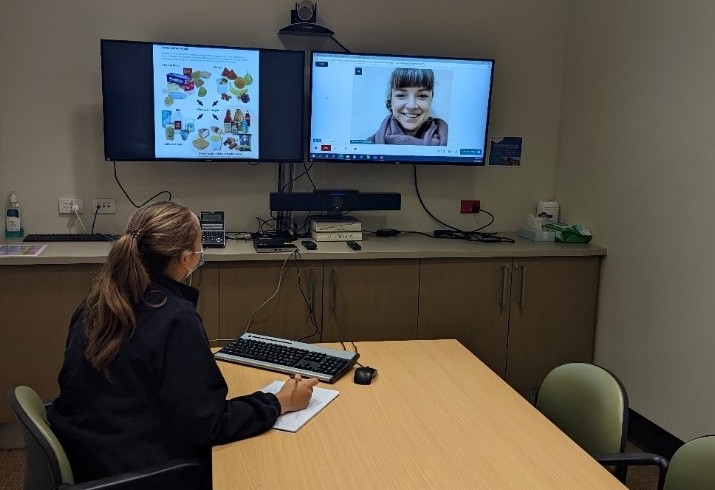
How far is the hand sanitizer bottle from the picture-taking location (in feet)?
11.2

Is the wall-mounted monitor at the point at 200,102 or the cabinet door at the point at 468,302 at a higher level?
the wall-mounted monitor at the point at 200,102

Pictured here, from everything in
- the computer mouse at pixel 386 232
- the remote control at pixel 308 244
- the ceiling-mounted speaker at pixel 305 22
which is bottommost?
the remote control at pixel 308 244

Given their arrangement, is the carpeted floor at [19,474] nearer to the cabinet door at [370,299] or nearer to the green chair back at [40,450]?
the cabinet door at [370,299]

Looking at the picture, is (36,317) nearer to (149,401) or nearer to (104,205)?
(104,205)

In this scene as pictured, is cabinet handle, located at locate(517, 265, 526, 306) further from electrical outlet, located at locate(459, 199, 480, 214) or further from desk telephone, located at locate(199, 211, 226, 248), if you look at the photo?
desk telephone, located at locate(199, 211, 226, 248)

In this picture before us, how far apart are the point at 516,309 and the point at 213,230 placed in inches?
62.8

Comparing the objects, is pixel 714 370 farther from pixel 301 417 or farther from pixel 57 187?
pixel 57 187

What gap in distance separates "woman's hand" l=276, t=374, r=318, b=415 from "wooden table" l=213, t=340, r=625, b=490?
59 millimetres

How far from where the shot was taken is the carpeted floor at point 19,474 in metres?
2.85

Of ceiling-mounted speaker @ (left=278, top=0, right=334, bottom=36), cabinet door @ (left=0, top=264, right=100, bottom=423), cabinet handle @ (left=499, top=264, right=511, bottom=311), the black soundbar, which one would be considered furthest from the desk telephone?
cabinet handle @ (left=499, top=264, right=511, bottom=311)

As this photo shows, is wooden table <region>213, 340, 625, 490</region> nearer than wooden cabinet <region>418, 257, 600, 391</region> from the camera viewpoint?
Yes

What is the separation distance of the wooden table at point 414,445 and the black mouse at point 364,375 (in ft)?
0.07

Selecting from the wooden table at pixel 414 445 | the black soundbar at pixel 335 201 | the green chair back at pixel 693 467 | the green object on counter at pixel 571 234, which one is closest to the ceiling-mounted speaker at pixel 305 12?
the black soundbar at pixel 335 201

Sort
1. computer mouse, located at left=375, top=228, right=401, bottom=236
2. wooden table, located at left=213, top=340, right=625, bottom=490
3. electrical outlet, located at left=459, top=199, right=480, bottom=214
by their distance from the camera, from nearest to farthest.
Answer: wooden table, located at left=213, top=340, right=625, bottom=490, computer mouse, located at left=375, top=228, right=401, bottom=236, electrical outlet, located at left=459, top=199, right=480, bottom=214
